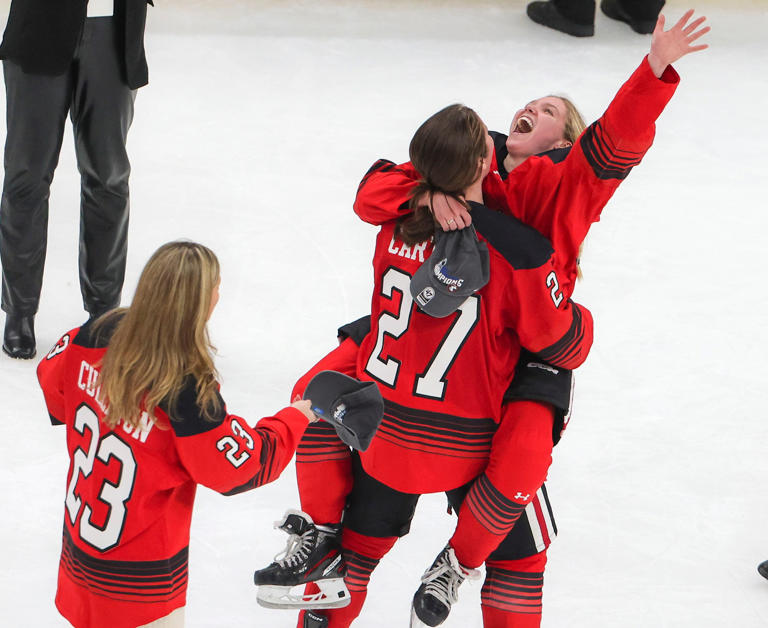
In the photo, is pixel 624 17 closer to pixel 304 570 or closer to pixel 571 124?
pixel 571 124

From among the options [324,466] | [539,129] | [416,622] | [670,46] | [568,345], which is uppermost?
[670,46]

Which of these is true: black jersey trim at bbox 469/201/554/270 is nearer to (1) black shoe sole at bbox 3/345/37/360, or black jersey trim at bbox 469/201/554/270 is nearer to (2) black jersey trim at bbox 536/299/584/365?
(2) black jersey trim at bbox 536/299/584/365

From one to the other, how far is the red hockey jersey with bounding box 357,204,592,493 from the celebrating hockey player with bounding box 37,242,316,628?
0.74ft

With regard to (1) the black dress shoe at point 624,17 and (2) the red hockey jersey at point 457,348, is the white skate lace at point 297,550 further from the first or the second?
(1) the black dress shoe at point 624,17

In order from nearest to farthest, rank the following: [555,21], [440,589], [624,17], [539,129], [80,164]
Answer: [440,589] < [539,129] < [80,164] < [555,21] < [624,17]

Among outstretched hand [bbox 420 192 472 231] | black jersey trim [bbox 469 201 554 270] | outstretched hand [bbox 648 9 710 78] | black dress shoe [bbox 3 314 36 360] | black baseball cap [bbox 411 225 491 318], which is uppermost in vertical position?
outstretched hand [bbox 648 9 710 78]

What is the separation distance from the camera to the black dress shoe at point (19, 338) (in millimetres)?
3588

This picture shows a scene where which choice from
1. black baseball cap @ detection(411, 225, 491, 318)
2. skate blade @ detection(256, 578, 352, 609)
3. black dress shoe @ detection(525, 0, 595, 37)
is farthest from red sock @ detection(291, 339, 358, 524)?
black dress shoe @ detection(525, 0, 595, 37)

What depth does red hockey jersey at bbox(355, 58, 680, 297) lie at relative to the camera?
6.88 ft

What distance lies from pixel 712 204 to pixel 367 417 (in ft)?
9.59

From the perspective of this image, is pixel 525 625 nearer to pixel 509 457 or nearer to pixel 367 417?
pixel 509 457

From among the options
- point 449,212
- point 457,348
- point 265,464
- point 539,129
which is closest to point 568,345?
point 457,348

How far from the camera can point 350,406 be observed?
2230 mm

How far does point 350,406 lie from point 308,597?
1.44 ft
